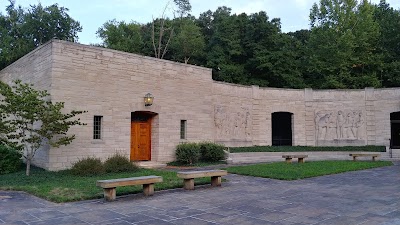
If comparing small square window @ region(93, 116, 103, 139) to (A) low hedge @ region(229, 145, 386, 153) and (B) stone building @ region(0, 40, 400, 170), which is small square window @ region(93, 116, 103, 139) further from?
(A) low hedge @ region(229, 145, 386, 153)

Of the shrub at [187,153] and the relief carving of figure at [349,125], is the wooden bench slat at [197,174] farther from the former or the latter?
the relief carving of figure at [349,125]

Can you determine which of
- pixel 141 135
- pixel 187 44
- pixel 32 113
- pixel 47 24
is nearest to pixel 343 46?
pixel 187 44

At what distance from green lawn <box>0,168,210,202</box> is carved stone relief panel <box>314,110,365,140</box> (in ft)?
48.3

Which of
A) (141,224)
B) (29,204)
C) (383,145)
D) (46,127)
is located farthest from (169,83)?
(383,145)

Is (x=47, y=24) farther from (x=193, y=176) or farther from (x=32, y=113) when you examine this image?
(x=193, y=176)

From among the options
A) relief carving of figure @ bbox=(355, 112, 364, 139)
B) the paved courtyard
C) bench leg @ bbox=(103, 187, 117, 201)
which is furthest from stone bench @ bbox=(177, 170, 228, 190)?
relief carving of figure @ bbox=(355, 112, 364, 139)

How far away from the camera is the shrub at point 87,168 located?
42.0 ft

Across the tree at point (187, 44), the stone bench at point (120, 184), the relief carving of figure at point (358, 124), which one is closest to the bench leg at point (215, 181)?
the stone bench at point (120, 184)

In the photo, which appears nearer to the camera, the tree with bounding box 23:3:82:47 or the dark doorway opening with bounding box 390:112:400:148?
the dark doorway opening with bounding box 390:112:400:148

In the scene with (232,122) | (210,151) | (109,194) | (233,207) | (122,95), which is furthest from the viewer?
(232,122)

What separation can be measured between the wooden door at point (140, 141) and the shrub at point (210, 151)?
2781 mm

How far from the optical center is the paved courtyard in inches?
254

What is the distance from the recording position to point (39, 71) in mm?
14930

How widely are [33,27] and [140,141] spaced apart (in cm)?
2911
